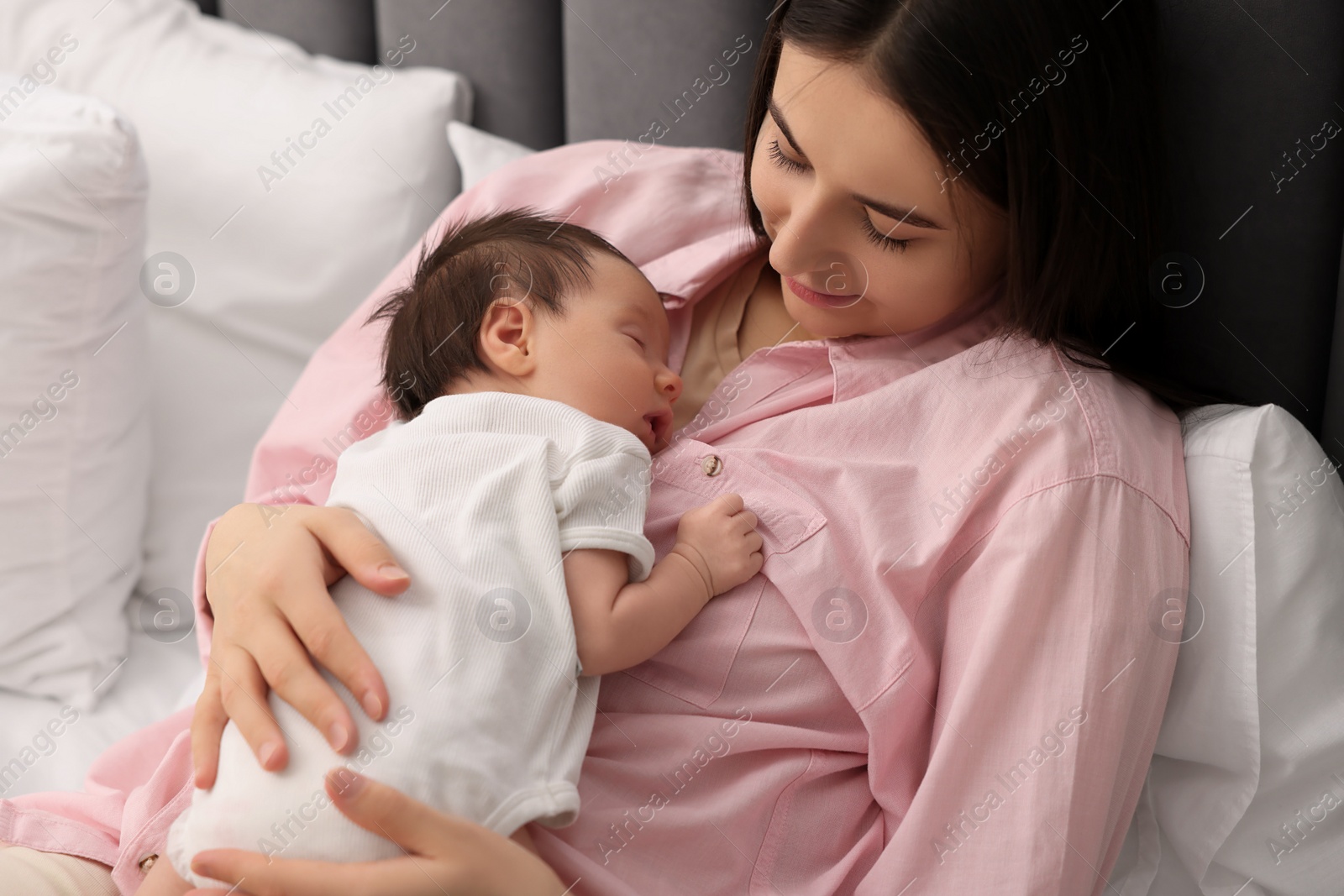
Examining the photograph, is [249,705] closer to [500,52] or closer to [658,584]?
[658,584]

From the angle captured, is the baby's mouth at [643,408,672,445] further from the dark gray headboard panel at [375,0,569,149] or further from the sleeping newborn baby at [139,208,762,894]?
the dark gray headboard panel at [375,0,569,149]

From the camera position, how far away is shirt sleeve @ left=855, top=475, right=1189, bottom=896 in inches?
34.3

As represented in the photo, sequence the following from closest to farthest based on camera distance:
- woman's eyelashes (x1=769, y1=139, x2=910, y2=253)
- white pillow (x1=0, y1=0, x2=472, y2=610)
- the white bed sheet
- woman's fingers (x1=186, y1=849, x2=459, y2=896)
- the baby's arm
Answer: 1. woman's fingers (x1=186, y1=849, x2=459, y2=896)
2. the baby's arm
3. woman's eyelashes (x1=769, y1=139, x2=910, y2=253)
4. the white bed sheet
5. white pillow (x1=0, y1=0, x2=472, y2=610)

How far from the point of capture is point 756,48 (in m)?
1.42

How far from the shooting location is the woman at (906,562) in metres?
0.88

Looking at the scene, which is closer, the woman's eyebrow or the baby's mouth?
the woman's eyebrow

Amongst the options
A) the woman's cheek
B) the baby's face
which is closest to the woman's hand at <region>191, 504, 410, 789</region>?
the baby's face

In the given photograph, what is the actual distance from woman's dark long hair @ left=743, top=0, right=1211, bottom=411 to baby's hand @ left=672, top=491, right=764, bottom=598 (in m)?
0.35

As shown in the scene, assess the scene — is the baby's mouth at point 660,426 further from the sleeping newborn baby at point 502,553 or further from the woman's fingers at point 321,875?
the woman's fingers at point 321,875

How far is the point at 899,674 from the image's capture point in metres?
0.93

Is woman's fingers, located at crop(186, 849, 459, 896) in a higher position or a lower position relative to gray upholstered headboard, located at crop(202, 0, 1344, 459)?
lower

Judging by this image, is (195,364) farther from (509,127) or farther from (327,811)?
(327,811)

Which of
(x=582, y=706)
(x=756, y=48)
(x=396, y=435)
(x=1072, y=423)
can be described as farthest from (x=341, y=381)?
(x=1072, y=423)

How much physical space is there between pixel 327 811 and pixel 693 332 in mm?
706
